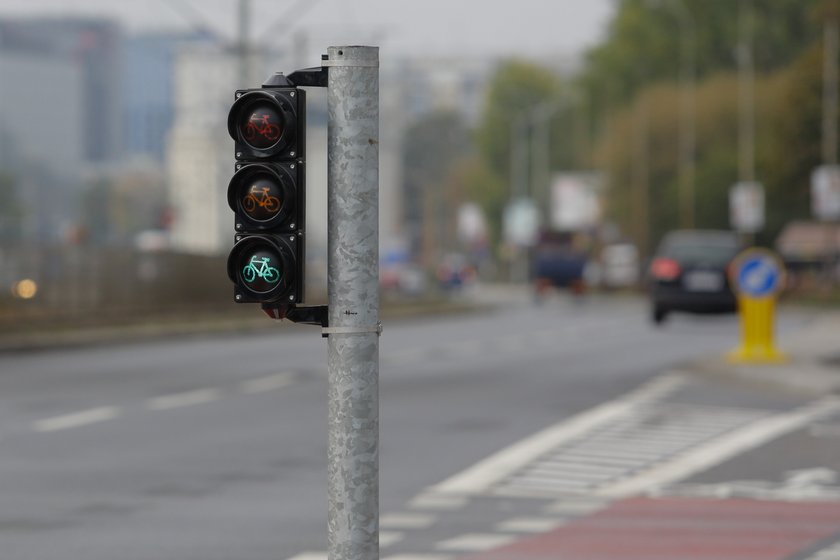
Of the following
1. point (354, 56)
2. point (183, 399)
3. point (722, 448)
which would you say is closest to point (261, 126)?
point (354, 56)

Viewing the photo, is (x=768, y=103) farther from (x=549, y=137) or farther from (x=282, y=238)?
(x=282, y=238)

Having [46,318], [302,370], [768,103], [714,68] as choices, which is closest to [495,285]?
[714,68]

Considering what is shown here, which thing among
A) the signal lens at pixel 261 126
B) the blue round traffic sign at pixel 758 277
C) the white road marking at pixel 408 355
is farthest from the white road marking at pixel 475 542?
the white road marking at pixel 408 355

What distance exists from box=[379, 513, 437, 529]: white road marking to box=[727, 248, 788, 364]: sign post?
45.5 ft

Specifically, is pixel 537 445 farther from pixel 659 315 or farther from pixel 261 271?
pixel 659 315

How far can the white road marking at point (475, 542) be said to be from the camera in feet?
33.0

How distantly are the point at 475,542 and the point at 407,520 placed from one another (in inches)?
35.9

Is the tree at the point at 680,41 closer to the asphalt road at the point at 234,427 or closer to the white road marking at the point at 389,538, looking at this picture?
the asphalt road at the point at 234,427

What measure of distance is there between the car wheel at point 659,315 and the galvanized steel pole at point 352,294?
33.6 metres

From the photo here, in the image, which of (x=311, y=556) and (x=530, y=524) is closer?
(x=311, y=556)

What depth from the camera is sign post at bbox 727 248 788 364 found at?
2505 cm

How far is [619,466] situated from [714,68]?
91.6m

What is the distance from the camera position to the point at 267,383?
912 inches

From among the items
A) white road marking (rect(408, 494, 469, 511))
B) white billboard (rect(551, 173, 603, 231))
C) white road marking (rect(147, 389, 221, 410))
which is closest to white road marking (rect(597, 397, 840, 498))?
white road marking (rect(408, 494, 469, 511))
